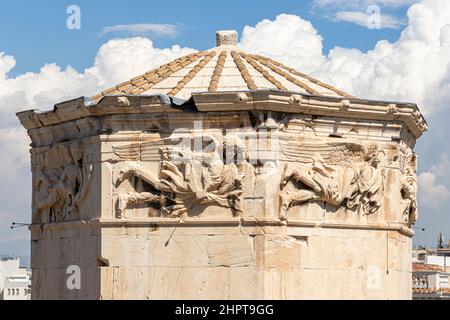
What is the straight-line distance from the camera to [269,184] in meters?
19.3

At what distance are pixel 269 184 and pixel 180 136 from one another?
156 centimetres

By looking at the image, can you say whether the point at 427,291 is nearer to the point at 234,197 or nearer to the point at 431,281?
the point at 431,281

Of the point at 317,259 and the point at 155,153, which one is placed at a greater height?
the point at 155,153

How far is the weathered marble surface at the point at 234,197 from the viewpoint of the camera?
63.4 feet

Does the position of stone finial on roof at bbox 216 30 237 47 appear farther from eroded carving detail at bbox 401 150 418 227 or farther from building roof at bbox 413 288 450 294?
building roof at bbox 413 288 450 294

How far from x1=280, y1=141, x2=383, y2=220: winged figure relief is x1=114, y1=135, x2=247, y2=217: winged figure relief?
78cm

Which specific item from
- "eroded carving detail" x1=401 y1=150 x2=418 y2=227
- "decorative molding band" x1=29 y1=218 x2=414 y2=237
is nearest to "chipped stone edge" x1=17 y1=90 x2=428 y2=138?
"eroded carving detail" x1=401 y1=150 x2=418 y2=227

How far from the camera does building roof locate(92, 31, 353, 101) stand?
20.9 metres

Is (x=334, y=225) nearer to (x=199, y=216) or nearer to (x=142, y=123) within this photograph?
(x=199, y=216)

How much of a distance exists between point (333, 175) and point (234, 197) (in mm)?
1677

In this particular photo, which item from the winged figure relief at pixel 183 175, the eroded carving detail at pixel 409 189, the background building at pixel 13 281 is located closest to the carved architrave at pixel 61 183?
the winged figure relief at pixel 183 175

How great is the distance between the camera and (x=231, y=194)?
19.3 meters
